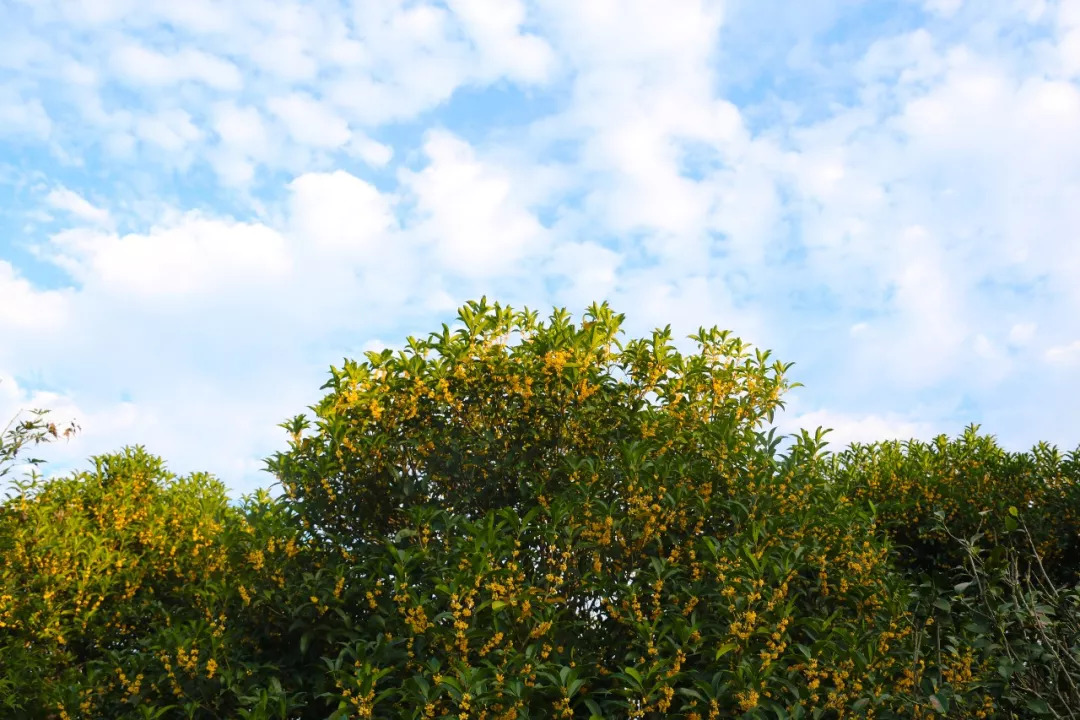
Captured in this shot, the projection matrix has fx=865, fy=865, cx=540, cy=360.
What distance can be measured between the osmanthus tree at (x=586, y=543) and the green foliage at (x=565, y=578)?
0.02m

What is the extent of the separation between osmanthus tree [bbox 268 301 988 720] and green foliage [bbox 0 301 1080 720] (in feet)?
0.07

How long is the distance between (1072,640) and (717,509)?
7.87ft

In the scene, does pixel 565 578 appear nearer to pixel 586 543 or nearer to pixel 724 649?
pixel 586 543

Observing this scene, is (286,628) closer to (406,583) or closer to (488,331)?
(406,583)

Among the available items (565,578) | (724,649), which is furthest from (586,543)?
(724,649)

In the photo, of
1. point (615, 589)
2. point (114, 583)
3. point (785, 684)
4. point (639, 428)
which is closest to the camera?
point (785, 684)

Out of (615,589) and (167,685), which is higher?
(615,589)

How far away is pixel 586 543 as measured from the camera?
17.7 ft

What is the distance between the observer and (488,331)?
6598 millimetres

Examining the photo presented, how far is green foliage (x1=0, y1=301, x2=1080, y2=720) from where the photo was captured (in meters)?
5.00

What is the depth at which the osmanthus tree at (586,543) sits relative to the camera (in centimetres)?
496

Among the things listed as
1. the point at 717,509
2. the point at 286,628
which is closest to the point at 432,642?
the point at 286,628

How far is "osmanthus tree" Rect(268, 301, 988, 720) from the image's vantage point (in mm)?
4961

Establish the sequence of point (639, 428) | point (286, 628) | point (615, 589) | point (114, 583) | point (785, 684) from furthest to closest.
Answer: point (114, 583) < point (639, 428) < point (286, 628) < point (615, 589) < point (785, 684)
